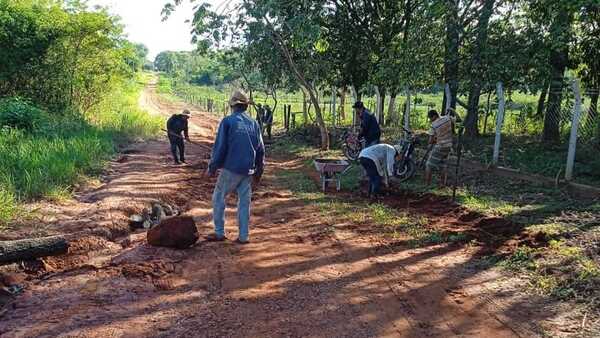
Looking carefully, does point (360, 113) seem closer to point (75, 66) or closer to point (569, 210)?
point (569, 210)

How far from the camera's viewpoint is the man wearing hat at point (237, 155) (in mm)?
5492

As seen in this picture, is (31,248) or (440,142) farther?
(440,142)

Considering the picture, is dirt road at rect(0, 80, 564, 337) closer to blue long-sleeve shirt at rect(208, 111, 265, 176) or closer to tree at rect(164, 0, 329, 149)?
blue long-sleeve shirt at rect(208, 111, 265, 176)

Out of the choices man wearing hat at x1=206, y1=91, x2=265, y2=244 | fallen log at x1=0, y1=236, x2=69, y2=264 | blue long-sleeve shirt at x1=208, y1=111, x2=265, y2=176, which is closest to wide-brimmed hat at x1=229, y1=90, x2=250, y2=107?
man wearing hat at x1=206, y1=91, x2=265, y2=244

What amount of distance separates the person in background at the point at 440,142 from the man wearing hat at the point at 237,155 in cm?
446

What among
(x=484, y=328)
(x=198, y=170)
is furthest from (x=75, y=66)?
(x=484, y=328)

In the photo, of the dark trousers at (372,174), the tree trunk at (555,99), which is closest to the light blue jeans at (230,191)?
the dark trousers at (372,174)

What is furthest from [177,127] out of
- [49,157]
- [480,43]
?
[480,43]

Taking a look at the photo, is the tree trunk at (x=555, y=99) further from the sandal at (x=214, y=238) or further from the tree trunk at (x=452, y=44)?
the sandal at (x=214, y=238)

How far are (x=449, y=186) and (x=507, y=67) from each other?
7.97 ft

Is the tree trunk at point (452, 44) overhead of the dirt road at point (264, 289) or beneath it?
overhead

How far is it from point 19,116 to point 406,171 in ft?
30.6

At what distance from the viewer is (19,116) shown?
11.8m

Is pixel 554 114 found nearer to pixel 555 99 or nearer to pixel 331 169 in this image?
pixel 555 99
